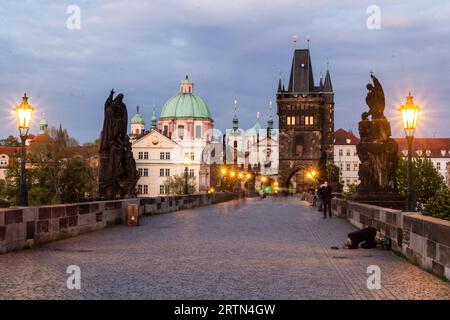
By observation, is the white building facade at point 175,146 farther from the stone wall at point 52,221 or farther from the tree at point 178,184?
the stone wall at point 52,221

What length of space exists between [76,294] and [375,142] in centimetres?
1493

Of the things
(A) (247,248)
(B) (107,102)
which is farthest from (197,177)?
(A) (247,248)

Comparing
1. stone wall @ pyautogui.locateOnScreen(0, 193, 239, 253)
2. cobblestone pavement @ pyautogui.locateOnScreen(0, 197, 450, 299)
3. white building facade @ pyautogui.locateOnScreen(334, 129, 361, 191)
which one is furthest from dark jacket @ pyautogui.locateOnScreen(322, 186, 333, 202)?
white building facade @ pyautogui.locateOnScreen(334, 129, 361, 191)

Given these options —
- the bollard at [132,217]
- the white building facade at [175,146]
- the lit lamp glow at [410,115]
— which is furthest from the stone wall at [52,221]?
the white building facade at [175,146]

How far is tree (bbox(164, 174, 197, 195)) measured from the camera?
113381mm

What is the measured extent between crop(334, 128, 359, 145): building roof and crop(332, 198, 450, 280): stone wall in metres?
148

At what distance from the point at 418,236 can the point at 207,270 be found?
11.8 ft

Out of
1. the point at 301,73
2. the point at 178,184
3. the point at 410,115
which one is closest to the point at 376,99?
the point at 410,115

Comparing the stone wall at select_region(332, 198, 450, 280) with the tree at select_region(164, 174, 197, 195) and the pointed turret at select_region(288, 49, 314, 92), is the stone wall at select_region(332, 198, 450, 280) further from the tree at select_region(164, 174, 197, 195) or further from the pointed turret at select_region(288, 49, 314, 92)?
the pointed turret at select_region(288, 49, 314, 92)

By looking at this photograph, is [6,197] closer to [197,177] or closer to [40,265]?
[197,177]

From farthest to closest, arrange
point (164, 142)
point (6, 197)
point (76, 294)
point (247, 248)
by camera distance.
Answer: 1. point (164, 142)
2. point (6, 197)
3. point (247, 248)
4. point (76, 294)

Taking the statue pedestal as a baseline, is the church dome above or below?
above

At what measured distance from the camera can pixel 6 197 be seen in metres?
74.4

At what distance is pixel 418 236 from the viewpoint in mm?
11266
